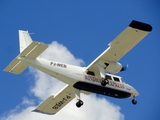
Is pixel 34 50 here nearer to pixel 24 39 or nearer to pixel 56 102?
pixel 24 39

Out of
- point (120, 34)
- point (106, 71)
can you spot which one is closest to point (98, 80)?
point (106, 71)

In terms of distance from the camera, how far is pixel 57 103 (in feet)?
179

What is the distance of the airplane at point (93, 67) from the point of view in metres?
47.5

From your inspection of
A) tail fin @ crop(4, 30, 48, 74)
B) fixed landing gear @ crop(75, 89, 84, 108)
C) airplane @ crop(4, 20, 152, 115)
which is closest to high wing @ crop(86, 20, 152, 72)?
airplane @ crop(4, 20, 152, 115)

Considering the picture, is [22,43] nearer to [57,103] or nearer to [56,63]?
[56,63]

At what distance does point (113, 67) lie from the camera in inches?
1997

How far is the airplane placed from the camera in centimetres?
4753

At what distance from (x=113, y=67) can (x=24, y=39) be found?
8284 millimetres

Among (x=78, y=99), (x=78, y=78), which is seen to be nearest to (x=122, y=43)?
(x=78, y=78)

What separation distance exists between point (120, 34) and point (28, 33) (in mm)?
8418

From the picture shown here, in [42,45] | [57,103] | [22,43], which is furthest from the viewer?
[57,103]

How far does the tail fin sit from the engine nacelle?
22.6 ft

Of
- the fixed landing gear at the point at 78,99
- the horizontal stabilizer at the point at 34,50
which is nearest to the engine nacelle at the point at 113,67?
the fixed landing gear at the point at 78,99

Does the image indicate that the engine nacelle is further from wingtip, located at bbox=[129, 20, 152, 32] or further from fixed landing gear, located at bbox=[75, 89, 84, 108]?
wingtip, located at bbox=[129, 20, 152, 32]
